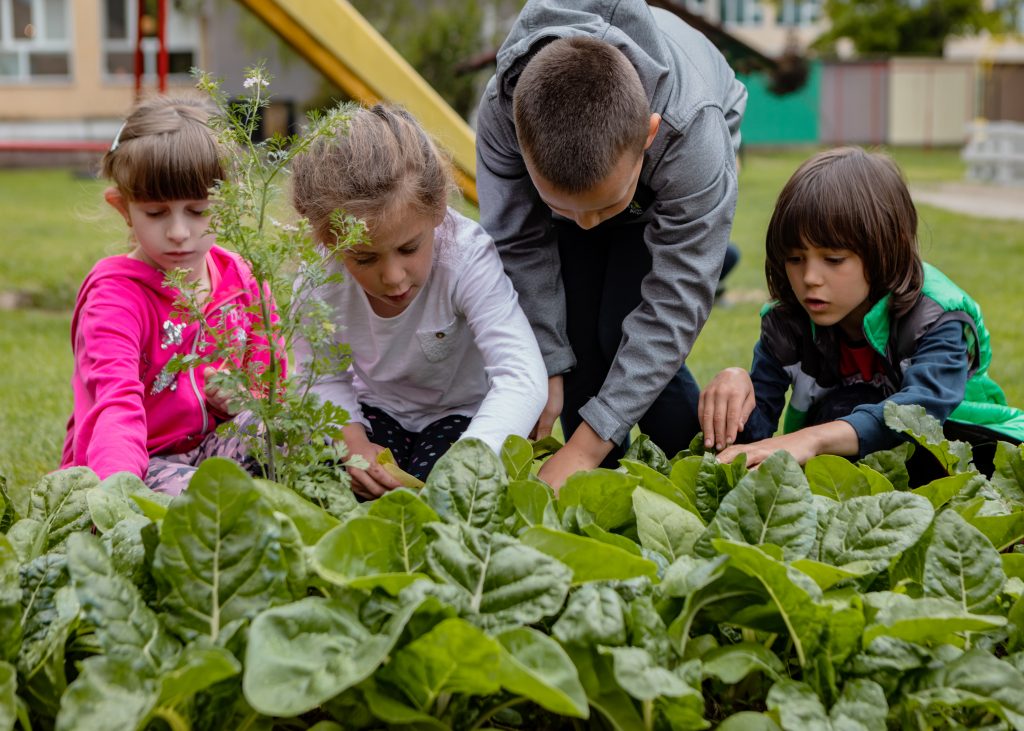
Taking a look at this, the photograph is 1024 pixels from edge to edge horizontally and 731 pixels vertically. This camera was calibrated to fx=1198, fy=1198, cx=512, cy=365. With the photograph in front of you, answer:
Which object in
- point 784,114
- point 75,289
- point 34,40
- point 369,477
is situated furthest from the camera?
point 784,114

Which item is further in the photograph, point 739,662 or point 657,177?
point 657,177

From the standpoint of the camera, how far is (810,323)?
2854mm

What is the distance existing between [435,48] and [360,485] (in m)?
16.5

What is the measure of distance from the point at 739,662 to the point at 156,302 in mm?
1995

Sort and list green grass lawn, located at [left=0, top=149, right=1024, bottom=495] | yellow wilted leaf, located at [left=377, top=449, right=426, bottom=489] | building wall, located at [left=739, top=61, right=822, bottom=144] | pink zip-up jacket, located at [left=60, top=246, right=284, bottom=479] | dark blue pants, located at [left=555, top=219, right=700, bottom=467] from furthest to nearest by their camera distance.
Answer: building wall, located at [left=739, top=61, right=822, bottom=144] < green grass lawn, located at [left=0, top=149, right=1024, bottom=495] < dark blue pants, located at [left=555, top=219, right=700, bottom=467] < pink zip-up jacket, located at [left=60, top=246, right=284, bottom=479] < yellow wilted leaf, located at [left=377, top=449, right=426, bottom=489]

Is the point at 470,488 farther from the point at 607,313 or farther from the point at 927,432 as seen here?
the point at 607,313

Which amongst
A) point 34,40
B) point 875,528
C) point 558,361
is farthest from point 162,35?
point 34,40

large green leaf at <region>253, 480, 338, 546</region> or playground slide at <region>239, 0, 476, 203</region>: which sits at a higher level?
playground slide at <region>239, 0, 476, 203</region>

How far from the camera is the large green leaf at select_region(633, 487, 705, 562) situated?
5.12 ft

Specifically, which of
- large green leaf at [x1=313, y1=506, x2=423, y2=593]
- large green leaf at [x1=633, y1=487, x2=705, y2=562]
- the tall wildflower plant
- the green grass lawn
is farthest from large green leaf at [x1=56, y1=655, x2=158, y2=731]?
the green grass lawn

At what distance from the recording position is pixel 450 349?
2.88 meters

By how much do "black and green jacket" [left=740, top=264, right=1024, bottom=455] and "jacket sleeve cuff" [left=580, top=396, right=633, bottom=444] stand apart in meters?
0.29

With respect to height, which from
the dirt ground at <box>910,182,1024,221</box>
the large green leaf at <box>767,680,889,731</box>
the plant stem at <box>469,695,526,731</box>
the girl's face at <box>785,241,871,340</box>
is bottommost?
the dirt ground at <box>910,182,1024,221</box>

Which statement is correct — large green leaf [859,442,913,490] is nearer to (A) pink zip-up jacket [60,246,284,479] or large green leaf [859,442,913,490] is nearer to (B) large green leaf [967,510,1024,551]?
(B) large green leaf [967,510,1024,551]
